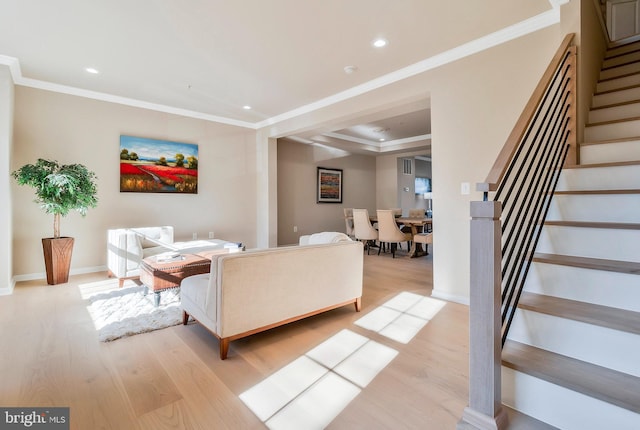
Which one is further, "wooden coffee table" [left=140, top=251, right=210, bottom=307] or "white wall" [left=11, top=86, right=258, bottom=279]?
"white wall" [left=11, top=86, right=258, bottom=279]

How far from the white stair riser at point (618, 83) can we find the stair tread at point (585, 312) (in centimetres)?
252

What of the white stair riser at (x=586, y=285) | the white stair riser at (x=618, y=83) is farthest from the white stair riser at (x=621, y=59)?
the white stair riser at (x=586, y=285)

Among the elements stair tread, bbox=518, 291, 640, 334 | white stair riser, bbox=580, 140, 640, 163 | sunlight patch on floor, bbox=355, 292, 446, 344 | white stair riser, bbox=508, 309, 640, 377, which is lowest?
sunlight patch on floor, bbox=355, 292, 446, 344

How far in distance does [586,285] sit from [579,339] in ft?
1.16

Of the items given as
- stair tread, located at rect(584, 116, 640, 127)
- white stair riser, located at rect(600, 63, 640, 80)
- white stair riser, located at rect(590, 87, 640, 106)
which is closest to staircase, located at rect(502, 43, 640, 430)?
stair tread, located at rect(584, 116, 640, 127)

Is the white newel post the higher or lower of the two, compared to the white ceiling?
lower

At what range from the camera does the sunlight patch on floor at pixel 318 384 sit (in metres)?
1.47

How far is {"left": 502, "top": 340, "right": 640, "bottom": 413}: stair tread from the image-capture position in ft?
3.69

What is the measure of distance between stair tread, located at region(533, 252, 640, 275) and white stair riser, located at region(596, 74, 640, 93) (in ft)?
7.23

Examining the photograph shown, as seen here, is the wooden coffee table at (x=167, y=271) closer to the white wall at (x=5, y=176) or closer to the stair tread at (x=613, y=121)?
the white wall at (x=5, y=176)

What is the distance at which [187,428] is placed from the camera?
138cm

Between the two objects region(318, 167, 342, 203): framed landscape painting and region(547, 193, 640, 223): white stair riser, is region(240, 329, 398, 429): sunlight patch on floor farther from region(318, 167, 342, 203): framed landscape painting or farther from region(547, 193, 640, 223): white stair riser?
region(318, 167, 342, 203): framed landscape painting

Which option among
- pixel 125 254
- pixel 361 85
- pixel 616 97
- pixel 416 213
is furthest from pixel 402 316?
pixel 416 213

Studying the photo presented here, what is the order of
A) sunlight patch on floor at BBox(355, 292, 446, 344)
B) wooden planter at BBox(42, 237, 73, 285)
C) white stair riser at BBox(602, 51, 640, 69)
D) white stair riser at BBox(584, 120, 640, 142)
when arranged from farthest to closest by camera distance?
wooden planter at BBox(42, 237, 73, 285)
white stair riser at BBox(602, 51, 640, 69)
sunlight patch on floor at BBox(355, 292, 446, 344)
white stair riser at BBox(584, 120, 640, 142)
